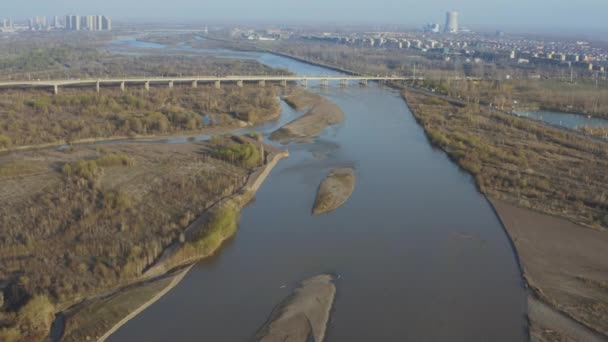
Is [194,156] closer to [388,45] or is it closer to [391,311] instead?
[391,311]

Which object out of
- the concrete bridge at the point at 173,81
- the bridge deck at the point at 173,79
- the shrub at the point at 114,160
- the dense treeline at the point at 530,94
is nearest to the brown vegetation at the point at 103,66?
the concrete bridge at the point at 173,81

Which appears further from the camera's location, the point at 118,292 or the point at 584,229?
the point at 584,229

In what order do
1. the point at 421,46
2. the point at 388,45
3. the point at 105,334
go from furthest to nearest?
the point at 388,45 → the point at 421,46 → the point at 105,334

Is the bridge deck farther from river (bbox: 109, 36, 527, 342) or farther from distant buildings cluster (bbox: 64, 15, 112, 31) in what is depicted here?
distant buildings cluster (bbox: 64, 15, 112, 31)

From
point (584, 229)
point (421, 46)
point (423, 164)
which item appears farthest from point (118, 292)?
point (421, 46)

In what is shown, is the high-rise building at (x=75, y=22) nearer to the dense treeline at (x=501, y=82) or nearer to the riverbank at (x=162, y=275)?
the dense treeline at (x=501, y=82)

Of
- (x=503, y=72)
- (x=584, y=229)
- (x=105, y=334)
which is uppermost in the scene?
(x=503, y=72)
